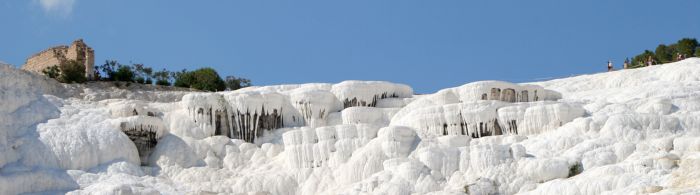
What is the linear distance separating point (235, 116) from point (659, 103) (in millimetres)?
13510

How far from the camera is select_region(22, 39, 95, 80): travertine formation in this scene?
47.4 m

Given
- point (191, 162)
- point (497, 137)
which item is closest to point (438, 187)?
point (497, 137)

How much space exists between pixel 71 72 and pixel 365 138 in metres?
15.2

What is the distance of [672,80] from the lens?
39469 mm

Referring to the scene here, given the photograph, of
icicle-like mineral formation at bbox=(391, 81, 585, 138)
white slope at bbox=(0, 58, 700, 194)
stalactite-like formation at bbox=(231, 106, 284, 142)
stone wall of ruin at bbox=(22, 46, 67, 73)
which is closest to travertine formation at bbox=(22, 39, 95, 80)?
stone wall of ruin at bbox=(22, 46, 67, 73)

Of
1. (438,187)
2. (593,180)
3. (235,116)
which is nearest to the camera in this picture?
(593,180)

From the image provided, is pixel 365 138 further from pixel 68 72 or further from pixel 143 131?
pixel 68 72

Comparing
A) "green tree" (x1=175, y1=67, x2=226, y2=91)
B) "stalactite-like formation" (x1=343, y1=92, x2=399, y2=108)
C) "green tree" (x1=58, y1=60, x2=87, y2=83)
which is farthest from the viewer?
"green tree" (x1=175, y1=67, x2=226, y2=91)

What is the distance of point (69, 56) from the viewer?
4828 centimetres

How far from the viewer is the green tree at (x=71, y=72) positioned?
148 feet

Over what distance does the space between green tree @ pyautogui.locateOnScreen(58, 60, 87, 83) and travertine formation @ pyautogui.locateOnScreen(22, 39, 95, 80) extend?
650 millimetres

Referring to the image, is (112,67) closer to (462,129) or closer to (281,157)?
(281,157)

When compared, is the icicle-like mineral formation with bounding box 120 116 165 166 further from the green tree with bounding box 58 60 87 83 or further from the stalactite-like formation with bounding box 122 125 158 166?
the green tree with bounding box 58 60 87 83

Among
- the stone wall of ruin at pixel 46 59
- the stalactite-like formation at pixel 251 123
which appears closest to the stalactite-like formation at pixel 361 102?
the stalactite-like formation at pixel 251 123
